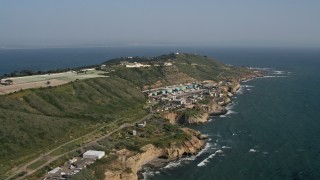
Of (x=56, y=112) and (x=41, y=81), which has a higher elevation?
(x=41, y=81)

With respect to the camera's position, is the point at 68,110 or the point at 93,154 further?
the point at 68,110

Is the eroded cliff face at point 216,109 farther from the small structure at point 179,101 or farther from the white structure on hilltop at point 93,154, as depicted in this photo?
the white structure on hilltop at point 93,154

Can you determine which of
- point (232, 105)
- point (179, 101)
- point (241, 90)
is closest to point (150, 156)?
point (179, 101)

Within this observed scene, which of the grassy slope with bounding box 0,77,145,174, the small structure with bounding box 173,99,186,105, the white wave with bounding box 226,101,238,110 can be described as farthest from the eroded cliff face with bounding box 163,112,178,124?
the white wave with bounding box 226,101,238,110

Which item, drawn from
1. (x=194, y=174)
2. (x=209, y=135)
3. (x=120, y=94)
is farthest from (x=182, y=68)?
(x=194, y=174)

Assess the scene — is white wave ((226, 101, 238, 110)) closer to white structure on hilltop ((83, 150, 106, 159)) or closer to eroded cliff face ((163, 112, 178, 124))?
eroded cliff face ((163, 112, 178, 124))

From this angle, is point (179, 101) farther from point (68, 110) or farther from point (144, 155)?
point (144, 155)

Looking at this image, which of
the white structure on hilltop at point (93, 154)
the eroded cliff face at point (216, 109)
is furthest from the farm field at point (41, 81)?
the eroded cliff face at point (216, 109)
